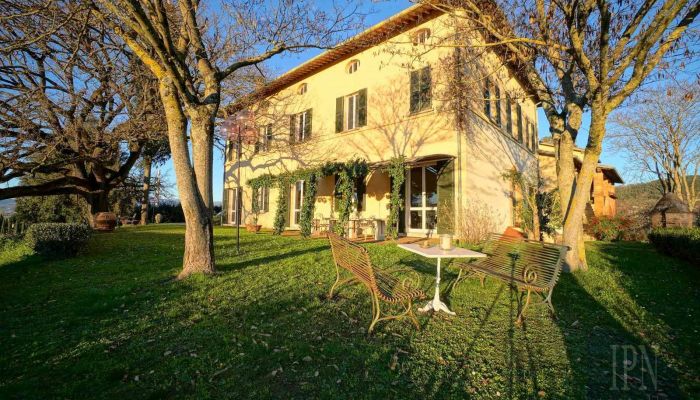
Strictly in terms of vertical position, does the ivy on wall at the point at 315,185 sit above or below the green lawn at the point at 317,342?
above

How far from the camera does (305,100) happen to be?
1561cm

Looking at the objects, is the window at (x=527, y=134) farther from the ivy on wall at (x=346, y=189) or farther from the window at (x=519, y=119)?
the ivy on wall at (x=346, y=189)

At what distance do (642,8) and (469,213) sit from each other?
6183 millimetres

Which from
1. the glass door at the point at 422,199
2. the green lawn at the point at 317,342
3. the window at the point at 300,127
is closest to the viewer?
the green lawn at the point at 317,342

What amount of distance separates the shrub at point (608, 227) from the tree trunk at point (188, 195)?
16.1 meters

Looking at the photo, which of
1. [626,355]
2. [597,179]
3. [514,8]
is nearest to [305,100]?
[514,8]

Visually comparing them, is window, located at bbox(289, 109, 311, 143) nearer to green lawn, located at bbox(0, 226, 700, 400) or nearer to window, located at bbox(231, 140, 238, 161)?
window, located at bbox(231, 140, 238, 161)

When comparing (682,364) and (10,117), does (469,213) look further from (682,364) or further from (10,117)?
(10,117)

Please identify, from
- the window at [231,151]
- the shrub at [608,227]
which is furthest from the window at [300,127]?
the shrub at [608,227]

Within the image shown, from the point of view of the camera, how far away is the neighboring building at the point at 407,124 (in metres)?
10.1

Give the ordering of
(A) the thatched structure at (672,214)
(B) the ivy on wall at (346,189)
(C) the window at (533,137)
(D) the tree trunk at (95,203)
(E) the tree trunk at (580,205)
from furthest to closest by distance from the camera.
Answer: (C) the window at (533,137) → (D) the tree trunk at (95,203) → (A) the thatched structure at (672,214) → (B) the ivy on wall at (346,189) → (E) the tree trunk at (580,205)

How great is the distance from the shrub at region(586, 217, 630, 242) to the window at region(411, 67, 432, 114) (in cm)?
1005

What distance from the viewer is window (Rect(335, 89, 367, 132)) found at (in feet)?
42.6

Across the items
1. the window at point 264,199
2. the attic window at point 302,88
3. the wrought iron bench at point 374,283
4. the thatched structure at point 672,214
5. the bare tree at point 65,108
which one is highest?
the attic window at point 302,88
